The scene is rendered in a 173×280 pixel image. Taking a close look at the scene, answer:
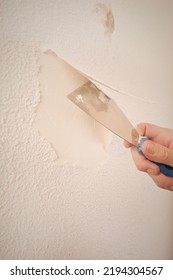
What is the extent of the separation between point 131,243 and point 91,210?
8.0 inches

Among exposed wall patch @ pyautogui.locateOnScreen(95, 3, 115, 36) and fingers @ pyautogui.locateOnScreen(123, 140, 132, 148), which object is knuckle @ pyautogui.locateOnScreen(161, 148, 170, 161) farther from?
exposed wall patch @ pyautogui.locateOnScreen(95, 3, 115, 36)

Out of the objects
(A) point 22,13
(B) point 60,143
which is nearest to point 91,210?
(B) point 60,143

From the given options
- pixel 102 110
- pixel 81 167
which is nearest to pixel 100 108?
pixel 102 110

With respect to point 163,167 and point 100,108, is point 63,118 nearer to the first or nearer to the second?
point 100,108

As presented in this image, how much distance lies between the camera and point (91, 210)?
0.42 m

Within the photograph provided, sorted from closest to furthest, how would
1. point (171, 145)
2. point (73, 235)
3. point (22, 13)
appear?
point (22, 13) → point (73, 235) → point (171, 145)

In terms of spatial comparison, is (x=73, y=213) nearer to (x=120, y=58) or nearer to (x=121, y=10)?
(x=120, y=58)

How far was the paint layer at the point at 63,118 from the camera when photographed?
12.9 inches

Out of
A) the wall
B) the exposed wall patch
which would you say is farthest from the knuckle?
the exposed wall patch

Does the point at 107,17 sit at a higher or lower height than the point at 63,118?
higher

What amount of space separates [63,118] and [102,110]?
3.1 inches

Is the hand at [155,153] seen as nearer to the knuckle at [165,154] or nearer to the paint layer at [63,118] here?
the knuckle at [165,154]

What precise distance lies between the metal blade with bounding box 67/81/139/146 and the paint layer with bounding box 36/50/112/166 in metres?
0.02

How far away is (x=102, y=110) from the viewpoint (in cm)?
36
